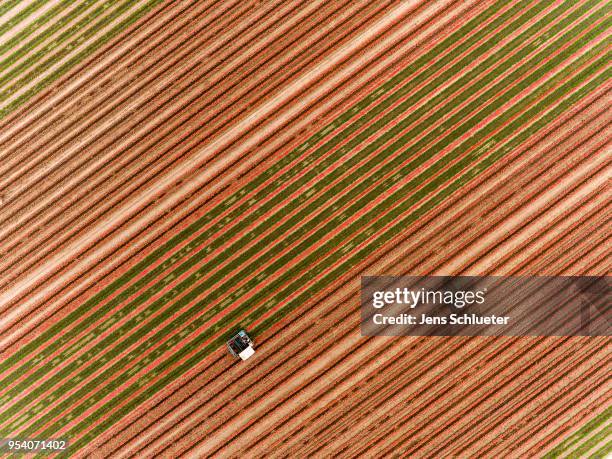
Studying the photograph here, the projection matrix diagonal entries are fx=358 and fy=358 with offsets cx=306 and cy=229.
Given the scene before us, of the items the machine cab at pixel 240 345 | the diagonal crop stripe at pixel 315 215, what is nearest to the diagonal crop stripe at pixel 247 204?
the diagonal crop stripe at pixel 315 215

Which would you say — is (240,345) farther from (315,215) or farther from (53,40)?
(53,40)

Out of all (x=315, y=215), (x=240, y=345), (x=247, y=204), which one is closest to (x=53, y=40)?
(x=247, y=204)

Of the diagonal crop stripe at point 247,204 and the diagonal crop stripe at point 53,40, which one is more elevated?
the diagonal crop stripe at point 53,40

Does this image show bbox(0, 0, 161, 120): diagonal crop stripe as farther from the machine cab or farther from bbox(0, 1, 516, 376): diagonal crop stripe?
the machine cab

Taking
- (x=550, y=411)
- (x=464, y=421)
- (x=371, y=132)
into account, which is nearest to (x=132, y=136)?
(x=371, y=132)

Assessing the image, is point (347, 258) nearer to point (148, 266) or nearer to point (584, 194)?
point (148, 266)

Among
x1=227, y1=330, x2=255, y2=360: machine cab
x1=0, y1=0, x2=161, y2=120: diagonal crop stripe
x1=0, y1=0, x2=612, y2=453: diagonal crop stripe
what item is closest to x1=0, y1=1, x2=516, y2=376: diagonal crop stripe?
x1=0, y1=0, x2=612, y2=453: diagonal crop stripe

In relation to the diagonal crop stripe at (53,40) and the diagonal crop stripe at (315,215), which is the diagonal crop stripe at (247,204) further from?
the diagonal crop stripe at (53,40)
